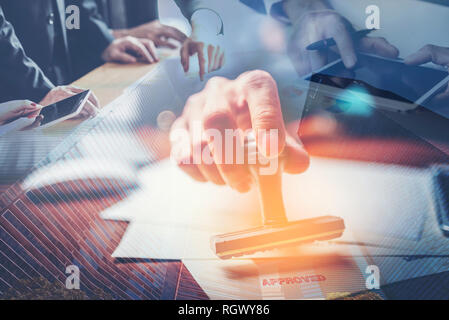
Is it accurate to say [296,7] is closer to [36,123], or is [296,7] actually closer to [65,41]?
[65,41]

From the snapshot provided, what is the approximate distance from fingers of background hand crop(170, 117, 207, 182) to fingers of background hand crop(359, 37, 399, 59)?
78 cm

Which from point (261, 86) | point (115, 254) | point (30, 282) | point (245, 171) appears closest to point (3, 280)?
point (30, 282)

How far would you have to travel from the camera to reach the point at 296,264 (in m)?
1.38

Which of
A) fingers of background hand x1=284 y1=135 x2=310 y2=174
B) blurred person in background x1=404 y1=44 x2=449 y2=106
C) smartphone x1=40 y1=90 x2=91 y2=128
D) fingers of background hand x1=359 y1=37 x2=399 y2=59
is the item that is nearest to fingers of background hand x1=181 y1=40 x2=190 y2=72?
smartphone x1=40 y1=90 x2=91 y2=128

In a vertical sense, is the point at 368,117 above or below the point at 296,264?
above

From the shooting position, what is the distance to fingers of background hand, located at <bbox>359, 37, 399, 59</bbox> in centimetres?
146

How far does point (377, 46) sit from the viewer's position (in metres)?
1.46

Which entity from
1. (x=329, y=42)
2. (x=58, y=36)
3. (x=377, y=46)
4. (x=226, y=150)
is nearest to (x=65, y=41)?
(x=58, y=36)

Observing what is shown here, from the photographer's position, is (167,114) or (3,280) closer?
(3,280)

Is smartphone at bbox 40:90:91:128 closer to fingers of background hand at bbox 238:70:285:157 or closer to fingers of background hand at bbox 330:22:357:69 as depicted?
fingers of background hand at bbox 238:70:285:157

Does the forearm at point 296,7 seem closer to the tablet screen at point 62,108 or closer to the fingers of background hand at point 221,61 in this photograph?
the fingers of background hand at point 221,61

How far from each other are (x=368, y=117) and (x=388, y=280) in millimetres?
638
